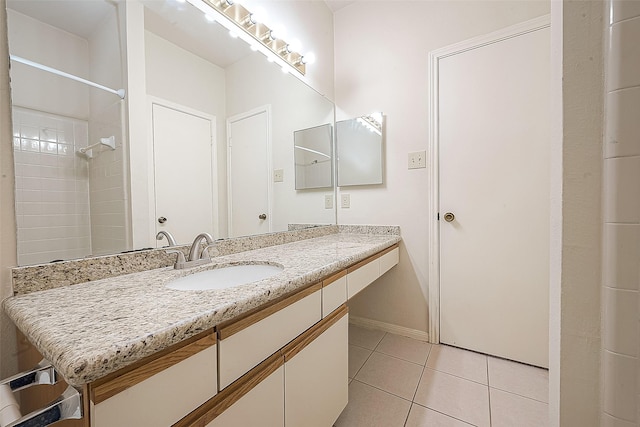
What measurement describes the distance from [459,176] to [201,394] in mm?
1715

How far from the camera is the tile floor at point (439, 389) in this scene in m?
1.14

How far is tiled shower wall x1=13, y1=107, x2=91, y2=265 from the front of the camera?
667mm

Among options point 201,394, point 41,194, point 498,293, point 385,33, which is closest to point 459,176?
point 498,293

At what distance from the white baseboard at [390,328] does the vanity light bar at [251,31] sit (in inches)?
77.2

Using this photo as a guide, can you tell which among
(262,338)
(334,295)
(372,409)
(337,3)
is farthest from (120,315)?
(337,3)

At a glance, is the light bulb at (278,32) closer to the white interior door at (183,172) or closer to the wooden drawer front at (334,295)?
the white interior door at (183,172)

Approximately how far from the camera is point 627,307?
0.46 m

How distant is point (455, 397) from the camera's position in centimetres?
126

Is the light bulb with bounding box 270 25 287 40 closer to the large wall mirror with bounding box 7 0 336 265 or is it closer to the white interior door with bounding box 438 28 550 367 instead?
the large wall mirror with bounding box 7 0 336 265

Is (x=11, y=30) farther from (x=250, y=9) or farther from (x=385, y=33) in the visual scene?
(x=385, y=33)

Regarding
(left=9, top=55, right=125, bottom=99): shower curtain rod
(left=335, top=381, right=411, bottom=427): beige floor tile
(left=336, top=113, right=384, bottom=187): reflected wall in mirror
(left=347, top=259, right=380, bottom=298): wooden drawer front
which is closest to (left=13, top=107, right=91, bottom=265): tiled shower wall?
(left=9, top=55, right=125, bottom=99): shower curtain rod

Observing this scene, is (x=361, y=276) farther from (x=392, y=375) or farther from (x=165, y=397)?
(x=165, y=397)

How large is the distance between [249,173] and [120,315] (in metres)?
0.97

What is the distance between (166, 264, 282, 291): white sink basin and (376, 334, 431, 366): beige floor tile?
3.75 ft
